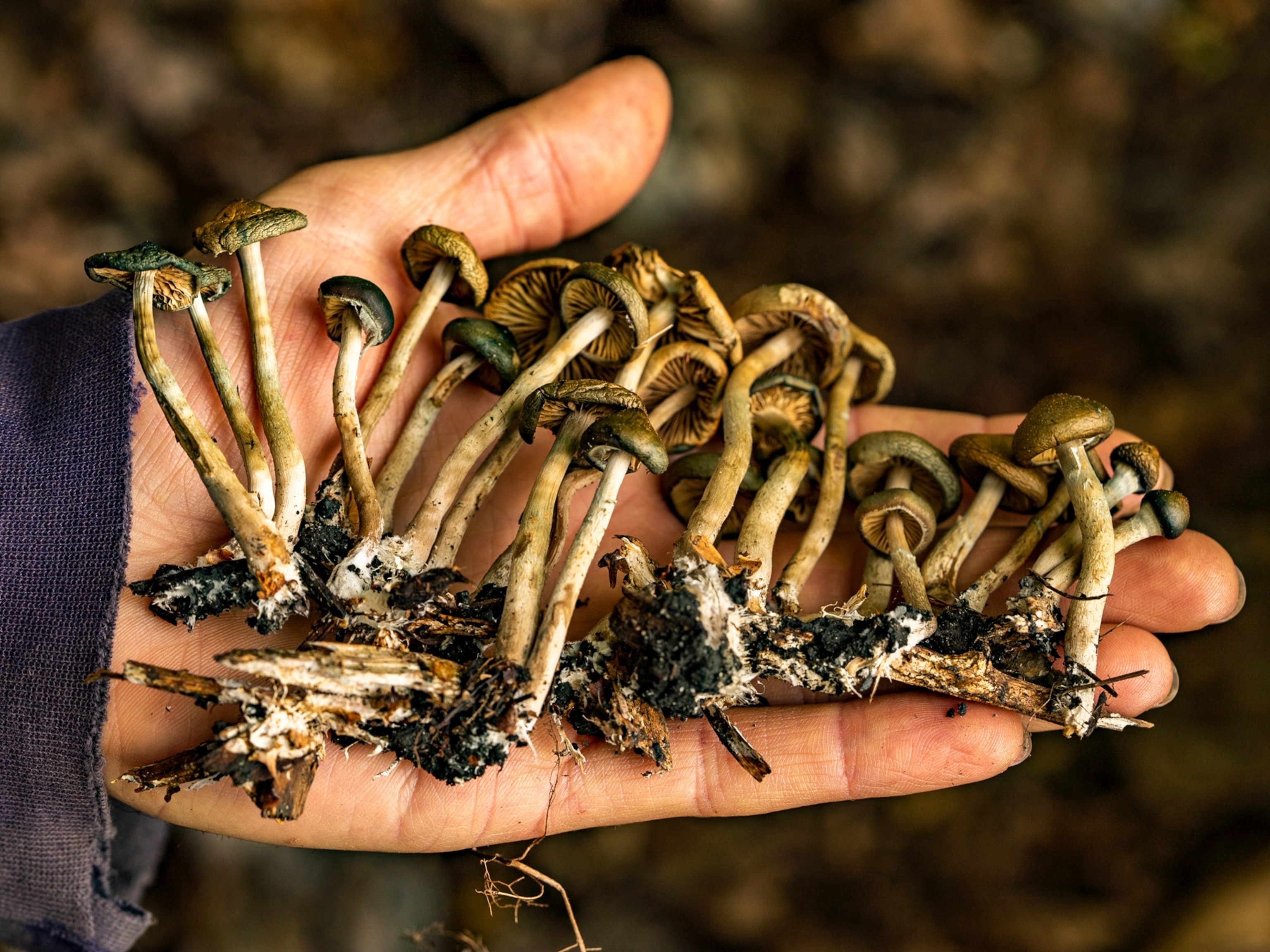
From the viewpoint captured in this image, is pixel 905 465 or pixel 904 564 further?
pixel 905 465

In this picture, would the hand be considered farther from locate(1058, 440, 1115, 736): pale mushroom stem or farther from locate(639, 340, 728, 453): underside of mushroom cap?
locate(639, 340, 728, 453): underside of mushroom cap

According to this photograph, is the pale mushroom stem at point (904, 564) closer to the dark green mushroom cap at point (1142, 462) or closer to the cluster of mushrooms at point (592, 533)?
the cluster of mushrooms at point (592, 533)

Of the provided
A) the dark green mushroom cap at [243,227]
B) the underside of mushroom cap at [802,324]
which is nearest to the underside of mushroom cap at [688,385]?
the underside of mushroom cap at [802,324]

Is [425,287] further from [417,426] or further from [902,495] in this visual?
[902,495]

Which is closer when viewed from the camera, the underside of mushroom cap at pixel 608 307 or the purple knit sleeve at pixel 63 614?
the purple knit sleeve at pixel 63 614

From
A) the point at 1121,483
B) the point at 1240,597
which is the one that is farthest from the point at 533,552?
the point at 1240,597

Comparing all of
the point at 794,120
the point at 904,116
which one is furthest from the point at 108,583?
the point at 904,116

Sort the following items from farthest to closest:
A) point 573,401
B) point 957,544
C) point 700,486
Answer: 1. point 700,486
2. point 957,544
3. point 573,401

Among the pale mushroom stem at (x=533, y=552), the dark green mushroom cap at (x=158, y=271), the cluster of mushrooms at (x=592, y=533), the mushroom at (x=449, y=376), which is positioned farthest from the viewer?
the mushroom at (x=449, y=376)
